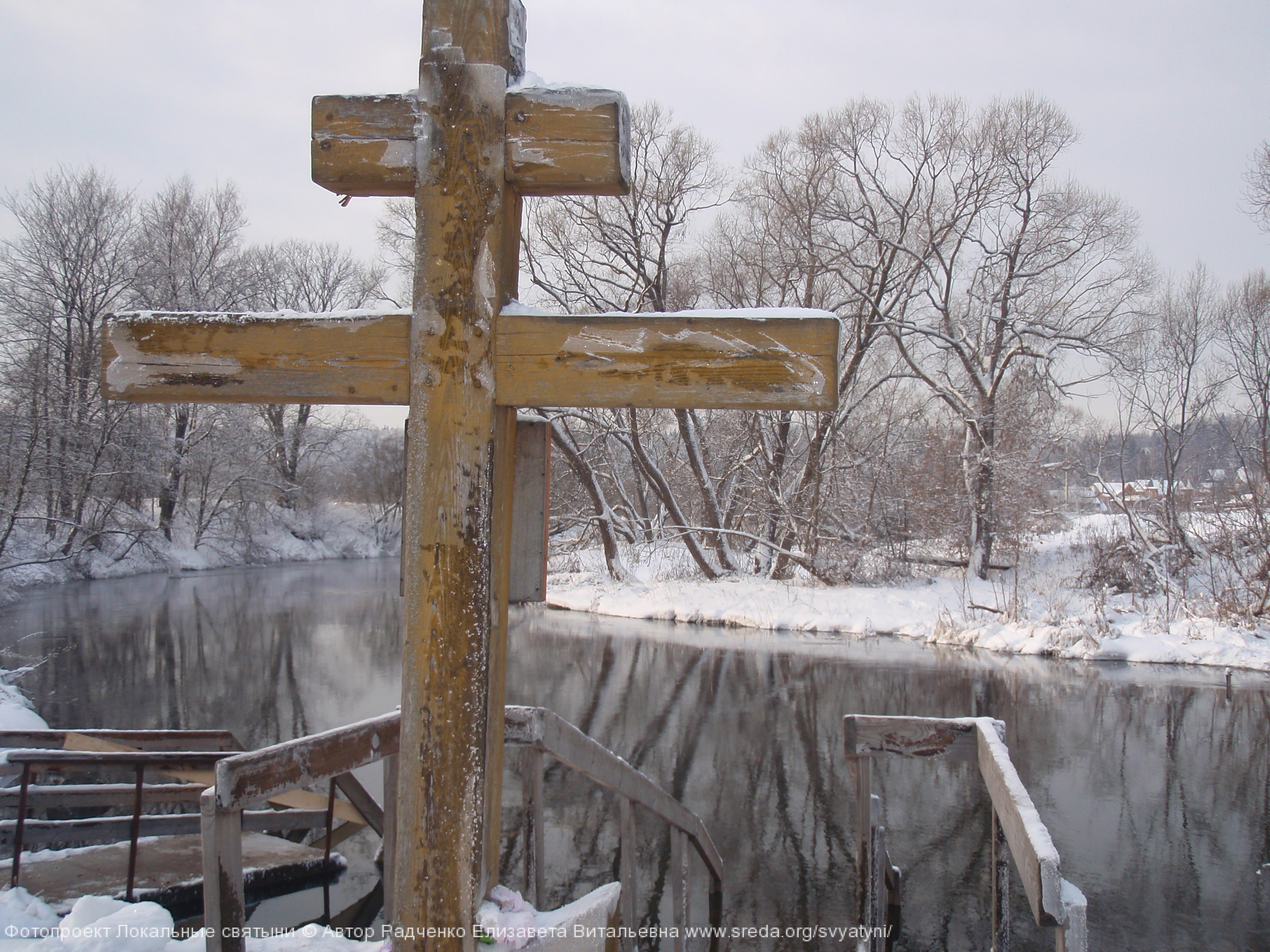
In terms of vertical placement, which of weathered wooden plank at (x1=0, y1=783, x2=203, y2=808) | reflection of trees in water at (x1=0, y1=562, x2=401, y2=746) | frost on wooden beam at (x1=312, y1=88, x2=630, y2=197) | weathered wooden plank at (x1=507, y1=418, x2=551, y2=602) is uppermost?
frost on wooden beam at (x1=312, y1=88, x2=630, y2=197)

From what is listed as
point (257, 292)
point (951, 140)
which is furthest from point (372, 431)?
point (951, 140)

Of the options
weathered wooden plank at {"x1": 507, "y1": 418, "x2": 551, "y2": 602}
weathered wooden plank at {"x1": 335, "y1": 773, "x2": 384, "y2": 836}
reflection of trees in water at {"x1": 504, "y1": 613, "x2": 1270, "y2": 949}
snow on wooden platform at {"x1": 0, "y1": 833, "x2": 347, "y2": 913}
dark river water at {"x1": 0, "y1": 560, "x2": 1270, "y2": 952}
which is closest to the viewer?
weathered wooden plank at {"x1": 507, "y1": 418, "x2": 551, "y2": 602}

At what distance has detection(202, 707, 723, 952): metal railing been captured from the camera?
2711 mm

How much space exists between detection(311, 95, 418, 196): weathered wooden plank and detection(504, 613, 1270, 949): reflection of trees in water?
516 centimetres

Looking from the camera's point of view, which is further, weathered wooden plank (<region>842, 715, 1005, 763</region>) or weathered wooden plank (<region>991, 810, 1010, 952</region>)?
weathered wooden plank (<region>842, 715, 1005, 763</region>)

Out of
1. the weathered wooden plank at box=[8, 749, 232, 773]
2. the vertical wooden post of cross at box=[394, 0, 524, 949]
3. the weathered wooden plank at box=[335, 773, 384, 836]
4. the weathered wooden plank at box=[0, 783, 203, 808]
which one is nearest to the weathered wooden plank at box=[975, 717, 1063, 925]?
the vertical wooden post of cross at box=[394, 0, 524, 949]

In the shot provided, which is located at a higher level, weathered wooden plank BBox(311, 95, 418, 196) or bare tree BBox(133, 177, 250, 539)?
bare tree BBox(133, 177, 250, 539)

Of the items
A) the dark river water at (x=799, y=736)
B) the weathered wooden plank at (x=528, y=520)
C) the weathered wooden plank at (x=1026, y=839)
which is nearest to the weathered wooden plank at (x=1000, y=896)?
the weathered wooden plank at (x=1026, y=839)

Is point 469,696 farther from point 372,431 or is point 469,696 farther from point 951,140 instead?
point 372,431

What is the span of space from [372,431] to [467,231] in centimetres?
5059

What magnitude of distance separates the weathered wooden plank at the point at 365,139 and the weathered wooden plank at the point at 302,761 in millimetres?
1570

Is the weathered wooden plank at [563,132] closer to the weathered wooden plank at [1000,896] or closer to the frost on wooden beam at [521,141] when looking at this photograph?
the frost on wooden beam at [521,141]

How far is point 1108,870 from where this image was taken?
6.69 metres

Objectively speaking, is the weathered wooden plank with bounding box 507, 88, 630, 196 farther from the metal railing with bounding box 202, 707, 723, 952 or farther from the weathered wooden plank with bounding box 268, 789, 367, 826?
the weathered wooden plank with bounding box 268, 789, 367, 826
